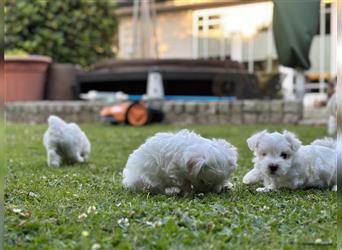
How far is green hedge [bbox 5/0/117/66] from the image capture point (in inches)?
683

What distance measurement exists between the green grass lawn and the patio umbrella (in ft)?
10.1

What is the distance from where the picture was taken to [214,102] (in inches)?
530

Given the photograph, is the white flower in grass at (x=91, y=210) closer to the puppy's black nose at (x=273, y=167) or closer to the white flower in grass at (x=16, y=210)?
the white flower in grass at (x=16, y=210)

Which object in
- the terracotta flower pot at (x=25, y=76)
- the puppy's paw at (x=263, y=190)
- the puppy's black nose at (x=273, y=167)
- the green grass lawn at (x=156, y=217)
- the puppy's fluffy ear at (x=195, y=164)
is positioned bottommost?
the puppy's paw at (x=263, y=190)

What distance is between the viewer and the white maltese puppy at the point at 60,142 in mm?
6211

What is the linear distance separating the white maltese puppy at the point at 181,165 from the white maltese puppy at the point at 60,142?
83.8 inches

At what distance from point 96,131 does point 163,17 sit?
11232mm

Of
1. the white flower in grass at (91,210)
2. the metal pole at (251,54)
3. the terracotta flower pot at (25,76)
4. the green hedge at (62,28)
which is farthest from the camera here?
the metal pole at (251,54)

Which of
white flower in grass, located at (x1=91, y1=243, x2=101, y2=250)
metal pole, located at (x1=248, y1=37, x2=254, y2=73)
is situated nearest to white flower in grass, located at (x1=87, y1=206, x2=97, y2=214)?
white flower in grass, located at (x1=91, y1=243, x2=101, y2=250)

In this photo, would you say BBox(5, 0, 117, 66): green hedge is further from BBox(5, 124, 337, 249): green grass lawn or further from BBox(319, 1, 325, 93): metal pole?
BBox(5, 124, 337, 249): green grass lawn

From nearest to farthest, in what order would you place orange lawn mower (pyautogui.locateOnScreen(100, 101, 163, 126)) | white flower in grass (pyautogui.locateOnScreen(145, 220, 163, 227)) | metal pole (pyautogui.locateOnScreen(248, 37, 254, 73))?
white flower in grass (pyautogui.locateOnScreen(145, 220, 163, 227)) < orange lawn mower (pyautogui.locateOnScreen(100, 101, 163, 126)) < metal pole (pyautogui.locateOnScreen(248, 37, 254, 73))

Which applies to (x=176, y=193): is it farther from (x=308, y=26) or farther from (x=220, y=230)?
(x=308, y=26)

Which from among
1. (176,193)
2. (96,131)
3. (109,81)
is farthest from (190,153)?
(109,81)

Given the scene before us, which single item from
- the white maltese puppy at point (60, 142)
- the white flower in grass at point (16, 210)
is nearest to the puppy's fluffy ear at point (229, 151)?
the white flower in grass at point (16, 210)
